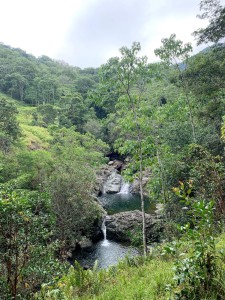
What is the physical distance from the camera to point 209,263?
3023 millimetres

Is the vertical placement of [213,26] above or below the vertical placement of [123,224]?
above

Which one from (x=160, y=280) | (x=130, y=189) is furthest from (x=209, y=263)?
(x=130, y=189)

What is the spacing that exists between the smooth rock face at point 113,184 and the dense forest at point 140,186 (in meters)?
5.99

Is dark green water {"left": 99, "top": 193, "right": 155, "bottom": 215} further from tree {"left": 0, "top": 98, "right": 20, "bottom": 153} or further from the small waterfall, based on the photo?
tree {"left": 0, "top": 98, "right": 20, "bottom": 153}

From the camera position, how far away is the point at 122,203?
91.6 feet

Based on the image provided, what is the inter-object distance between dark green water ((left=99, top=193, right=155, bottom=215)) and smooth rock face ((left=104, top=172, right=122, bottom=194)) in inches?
43.6

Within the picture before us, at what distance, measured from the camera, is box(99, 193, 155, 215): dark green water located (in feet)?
82.5

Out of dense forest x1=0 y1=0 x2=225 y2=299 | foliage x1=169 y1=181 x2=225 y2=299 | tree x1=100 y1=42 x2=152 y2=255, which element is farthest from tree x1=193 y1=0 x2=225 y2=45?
foliage x1=169 y1=181 x2=225 y2=299

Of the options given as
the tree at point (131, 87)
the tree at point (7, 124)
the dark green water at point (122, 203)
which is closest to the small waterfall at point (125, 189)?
the dark green water at point (122, 203)

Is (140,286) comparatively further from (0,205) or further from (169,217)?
(169,217)

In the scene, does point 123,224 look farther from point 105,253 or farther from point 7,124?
point 7,124

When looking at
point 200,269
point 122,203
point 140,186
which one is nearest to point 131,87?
point 140,186

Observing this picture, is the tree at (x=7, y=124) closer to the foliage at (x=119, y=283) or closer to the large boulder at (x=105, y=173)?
the large boulder at (x=105, y=173)

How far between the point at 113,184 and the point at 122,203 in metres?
7.16
